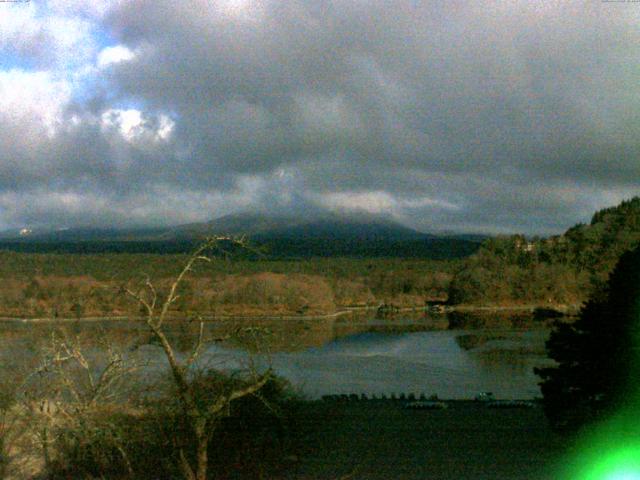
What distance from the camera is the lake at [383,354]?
69.8 ft

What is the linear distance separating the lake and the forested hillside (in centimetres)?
577

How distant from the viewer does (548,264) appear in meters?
69.4

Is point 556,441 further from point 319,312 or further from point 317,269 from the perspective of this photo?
point 317,269

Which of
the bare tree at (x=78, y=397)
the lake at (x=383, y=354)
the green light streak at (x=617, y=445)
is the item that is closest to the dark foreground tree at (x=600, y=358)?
the green light streak at (x=617, y=445)

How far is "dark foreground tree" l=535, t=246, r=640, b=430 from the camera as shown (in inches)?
452

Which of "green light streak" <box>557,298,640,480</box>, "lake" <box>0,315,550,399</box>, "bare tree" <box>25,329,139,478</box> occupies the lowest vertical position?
"lake" <box>0,315,550,399</box>

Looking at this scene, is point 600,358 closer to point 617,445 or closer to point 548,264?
point 617,445

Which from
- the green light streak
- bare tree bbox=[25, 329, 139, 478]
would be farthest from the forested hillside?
bare tree bbox=[25, 329, 139, 478]

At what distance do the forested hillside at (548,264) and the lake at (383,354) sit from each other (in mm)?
5773

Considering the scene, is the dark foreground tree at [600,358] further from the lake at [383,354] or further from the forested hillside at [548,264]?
the forested hillside at [548,264]

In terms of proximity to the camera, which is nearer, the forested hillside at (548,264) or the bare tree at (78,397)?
the bare tree at (78,397)

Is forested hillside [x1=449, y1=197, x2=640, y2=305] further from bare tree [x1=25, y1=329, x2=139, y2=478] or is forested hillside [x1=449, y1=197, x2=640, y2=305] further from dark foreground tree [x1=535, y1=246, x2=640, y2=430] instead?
bare tree [x1=25, y1=329, x2=139, y2=478]

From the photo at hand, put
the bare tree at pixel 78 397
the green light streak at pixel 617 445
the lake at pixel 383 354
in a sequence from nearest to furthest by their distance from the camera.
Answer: the bare tree at pixel 78 397 → the green light streak at pixel 617 445 → the lake at pixel 383 354

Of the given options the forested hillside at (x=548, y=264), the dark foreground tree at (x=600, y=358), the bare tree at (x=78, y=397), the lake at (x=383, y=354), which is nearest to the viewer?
the bare tree at (x=78, y=397)
